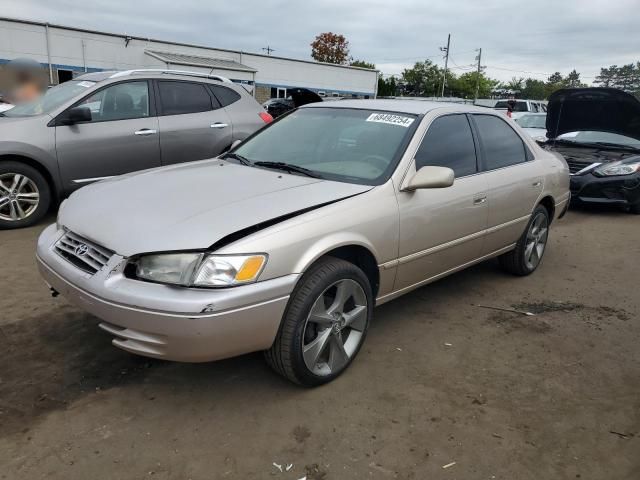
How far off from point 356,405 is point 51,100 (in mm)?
5134

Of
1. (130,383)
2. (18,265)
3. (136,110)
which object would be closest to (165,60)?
(136,110)

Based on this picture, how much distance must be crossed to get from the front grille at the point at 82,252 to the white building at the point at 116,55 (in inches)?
889

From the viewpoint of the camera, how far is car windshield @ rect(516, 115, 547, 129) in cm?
1354

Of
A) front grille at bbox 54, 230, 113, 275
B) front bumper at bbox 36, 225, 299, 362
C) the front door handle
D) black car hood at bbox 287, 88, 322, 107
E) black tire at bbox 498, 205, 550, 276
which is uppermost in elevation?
black car hood at bbox 287, 88, 322, 107

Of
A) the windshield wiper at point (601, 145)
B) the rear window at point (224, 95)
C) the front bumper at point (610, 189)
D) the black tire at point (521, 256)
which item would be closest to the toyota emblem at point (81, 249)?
the black tire at point (521, 256)

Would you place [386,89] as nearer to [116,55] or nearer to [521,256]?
[116,55]

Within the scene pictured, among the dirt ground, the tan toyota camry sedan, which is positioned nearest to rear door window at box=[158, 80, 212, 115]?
the tan toyota camry sedan

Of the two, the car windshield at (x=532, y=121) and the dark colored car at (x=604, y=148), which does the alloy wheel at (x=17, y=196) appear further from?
the car windshield at (x=532, y=121)

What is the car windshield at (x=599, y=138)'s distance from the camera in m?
8.31

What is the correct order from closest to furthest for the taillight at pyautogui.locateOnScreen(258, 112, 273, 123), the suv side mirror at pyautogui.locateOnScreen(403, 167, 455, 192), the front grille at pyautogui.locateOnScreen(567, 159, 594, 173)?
the suv side mirror at pyautogui.locateOnScreen(403, 167, 455, 192), the taillight at pyautogui.locateOnScreen(258, 112, 273, 123), the front grille at pyautogui.locateOnScreen(567, 159, 594, 173)

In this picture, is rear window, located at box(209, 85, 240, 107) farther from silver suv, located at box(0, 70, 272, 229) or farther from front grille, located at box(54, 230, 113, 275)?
front grille, located at box(54, 230, 113, 275)

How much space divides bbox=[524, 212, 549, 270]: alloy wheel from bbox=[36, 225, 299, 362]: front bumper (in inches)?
120

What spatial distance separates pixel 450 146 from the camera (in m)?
3.78

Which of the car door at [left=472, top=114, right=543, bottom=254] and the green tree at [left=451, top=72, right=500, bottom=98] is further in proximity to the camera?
the green tree at [left=451, top=72, right=500, bottom=98]
